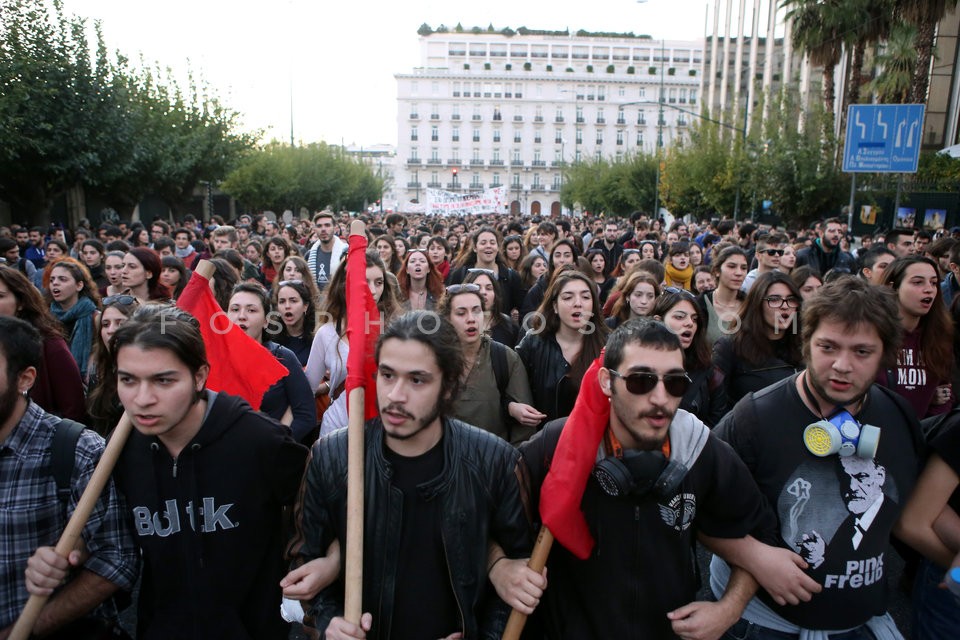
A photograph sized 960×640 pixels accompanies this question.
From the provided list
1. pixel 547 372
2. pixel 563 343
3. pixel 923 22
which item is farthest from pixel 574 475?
pixel 923 22

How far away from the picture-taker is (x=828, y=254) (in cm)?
888

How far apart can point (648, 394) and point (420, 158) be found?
85.0 m

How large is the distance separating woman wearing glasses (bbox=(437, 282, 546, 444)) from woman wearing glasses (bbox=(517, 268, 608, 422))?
0.63 feet

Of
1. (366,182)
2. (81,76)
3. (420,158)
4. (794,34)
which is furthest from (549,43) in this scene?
(81,76)

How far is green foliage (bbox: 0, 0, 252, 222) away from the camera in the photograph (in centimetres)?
1284

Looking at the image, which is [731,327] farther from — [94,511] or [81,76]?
[81,76]

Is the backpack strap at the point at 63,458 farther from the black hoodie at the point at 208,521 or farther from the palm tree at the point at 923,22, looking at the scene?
the palm tree at the point at 923,22

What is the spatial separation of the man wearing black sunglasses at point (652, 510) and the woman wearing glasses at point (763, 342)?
2.02 metres

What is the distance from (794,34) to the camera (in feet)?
74.7

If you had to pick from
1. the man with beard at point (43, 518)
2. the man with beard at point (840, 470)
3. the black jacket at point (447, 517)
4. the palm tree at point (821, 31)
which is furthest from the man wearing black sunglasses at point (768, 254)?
the palm tree at point (821, 31)

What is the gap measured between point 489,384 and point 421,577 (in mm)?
1925

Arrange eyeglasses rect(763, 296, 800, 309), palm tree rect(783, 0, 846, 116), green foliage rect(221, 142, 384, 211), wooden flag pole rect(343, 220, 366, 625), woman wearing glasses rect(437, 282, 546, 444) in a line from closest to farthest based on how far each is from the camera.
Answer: wooden flag pole rect(343, 220, 366, 625)
woman wearing glasses rect(437, 282, 546, 444)
eyeglasses rect(763, 296, 800, 309)
palm tree rect(783, 0, 846, 116)
green foliage rect(221, 142, 384, 211)

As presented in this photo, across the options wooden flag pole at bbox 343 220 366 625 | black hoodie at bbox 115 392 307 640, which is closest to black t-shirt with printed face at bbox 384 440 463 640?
wooden flag pole at bbox 343 220 366 625

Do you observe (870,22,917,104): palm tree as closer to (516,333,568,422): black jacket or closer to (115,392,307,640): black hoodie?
(516,333,568,422): black jacket
